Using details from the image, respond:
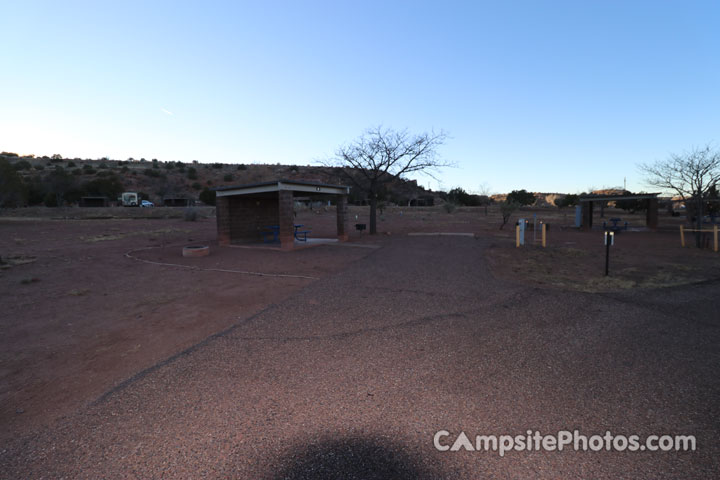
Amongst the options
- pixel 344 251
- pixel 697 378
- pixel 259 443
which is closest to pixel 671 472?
pixel 697 378

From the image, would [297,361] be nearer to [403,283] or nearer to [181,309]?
[181,309]

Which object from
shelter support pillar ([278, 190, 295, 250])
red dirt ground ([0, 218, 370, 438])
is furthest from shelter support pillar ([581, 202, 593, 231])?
shelter support pillar ([278, 190, 295, 250])

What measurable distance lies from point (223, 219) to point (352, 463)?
44.9ft

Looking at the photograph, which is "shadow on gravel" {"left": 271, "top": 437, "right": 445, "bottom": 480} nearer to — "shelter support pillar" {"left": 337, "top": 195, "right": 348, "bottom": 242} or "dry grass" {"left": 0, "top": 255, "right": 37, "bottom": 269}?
"dry grass" {"left": 0, "top": 255, "right": 37, "bottom": 269}

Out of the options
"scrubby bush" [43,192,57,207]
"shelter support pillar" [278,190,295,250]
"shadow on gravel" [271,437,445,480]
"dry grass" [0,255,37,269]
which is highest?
"scrubby bush" [43,192,57,207]

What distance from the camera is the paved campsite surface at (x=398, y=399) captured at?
231cm

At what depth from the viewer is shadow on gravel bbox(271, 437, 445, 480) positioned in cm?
219

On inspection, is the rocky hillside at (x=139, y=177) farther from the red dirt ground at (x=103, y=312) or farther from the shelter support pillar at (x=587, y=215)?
the red dirt ground at (x=103, y=312)

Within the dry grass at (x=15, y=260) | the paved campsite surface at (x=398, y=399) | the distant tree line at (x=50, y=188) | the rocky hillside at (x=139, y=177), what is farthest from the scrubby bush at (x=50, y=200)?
the paved campsite surface at (x=398, y=399)

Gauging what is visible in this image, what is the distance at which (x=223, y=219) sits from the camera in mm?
14586

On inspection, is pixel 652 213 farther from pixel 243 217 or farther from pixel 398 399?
pixel 398 399

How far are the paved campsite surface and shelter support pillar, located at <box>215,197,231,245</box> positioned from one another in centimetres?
997

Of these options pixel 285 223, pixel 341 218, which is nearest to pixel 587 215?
pixel 341 218

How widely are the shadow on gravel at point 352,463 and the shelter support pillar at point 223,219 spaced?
1329 cm
